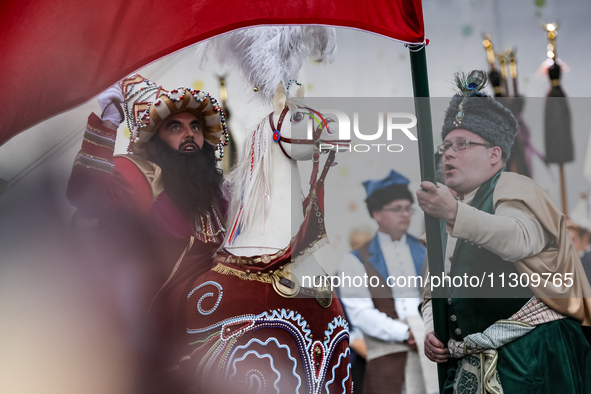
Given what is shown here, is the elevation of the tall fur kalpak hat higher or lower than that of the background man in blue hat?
higher

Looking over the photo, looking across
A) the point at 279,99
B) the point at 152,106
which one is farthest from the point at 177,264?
the point at 279,99

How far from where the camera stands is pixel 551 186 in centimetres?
183

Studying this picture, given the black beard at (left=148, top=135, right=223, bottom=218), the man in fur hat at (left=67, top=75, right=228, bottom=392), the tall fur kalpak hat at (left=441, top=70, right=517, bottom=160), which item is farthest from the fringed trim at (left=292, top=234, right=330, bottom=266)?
the tall fur kalpak hat at (left=441, top=70, right=517, bottom=160)

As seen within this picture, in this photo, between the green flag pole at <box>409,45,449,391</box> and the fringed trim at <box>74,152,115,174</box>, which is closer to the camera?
the green flag pole at <box>409,45,449,391</box>

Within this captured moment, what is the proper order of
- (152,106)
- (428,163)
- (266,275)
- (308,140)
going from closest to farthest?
(428,163)
(266,275)
(308,140)
(152,106)

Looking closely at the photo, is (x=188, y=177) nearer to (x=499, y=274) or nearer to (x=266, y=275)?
(x=266, y=275)

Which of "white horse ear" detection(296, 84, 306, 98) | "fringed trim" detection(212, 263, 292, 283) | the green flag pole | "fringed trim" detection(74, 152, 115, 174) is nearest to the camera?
the green flag pole

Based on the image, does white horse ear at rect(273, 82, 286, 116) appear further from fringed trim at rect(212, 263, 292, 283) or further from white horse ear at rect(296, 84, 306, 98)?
fringed trim at rect(212, 263, 292, 283)

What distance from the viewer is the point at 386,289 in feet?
6.81

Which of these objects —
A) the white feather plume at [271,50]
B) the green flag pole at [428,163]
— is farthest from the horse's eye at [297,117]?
the green flag pole at [428,163]

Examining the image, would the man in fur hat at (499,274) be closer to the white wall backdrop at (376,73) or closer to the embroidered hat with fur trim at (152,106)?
the white wall backdrop at (376,73)

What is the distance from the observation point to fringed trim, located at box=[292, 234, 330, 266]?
1720 millimetres

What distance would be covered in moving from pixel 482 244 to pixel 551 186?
37 cm

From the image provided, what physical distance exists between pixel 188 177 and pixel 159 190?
0.11m
